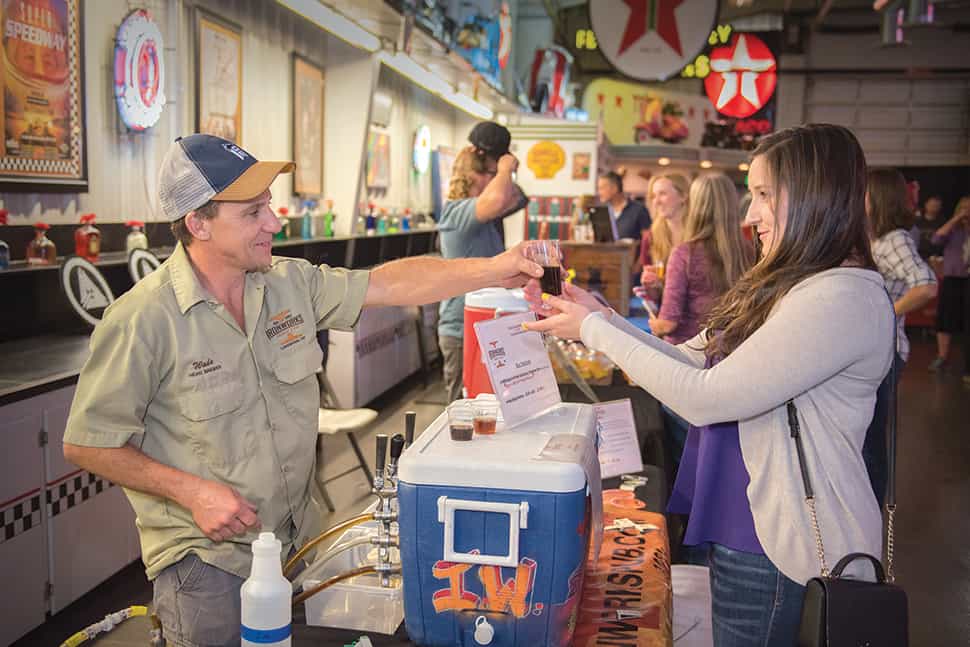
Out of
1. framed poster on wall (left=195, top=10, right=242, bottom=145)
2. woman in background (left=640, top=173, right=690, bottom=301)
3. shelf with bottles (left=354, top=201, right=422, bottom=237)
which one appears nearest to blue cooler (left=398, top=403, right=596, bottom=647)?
woman in background (left=640, top=173, right=690, bottom=301)

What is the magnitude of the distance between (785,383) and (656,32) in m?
5.47

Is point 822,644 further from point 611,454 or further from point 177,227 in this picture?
point 177,227

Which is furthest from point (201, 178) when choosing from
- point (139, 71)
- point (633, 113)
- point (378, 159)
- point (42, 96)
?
point (633, 113)

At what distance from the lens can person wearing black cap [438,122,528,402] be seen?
14.6 feet

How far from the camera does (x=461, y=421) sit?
1.58 m

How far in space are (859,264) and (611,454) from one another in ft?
3.24

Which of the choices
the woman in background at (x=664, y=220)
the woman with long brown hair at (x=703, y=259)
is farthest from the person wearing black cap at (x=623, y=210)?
the woman with long brown hair at (x=703, y=259)

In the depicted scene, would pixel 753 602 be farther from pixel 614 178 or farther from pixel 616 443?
pixel 614 178

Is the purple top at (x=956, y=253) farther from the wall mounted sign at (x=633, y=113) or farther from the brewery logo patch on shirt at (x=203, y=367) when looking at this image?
the brewery logo patch on shirt at (x=203, y=367)

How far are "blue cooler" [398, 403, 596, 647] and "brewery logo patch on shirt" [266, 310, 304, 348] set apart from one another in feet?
1.89

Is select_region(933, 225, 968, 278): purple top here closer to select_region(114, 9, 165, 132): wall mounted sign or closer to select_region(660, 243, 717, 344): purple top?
select_region(660, 243, 717, 344): purple top

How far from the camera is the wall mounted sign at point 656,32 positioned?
655cm

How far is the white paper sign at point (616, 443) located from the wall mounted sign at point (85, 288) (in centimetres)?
270

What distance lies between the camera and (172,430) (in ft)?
5.86
